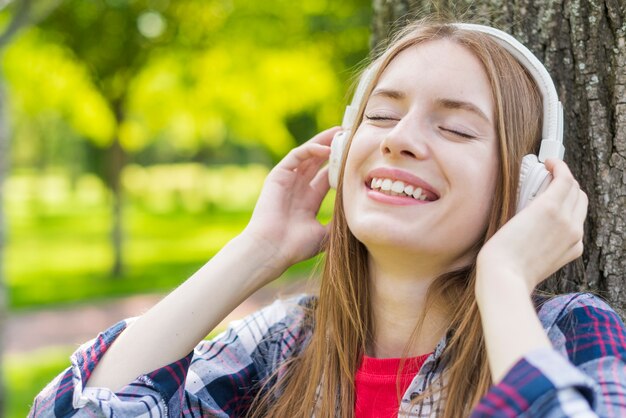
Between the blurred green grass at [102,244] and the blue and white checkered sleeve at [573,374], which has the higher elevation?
the blue and white checkered sleeve at [573,374]

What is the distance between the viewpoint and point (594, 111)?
6.76ft

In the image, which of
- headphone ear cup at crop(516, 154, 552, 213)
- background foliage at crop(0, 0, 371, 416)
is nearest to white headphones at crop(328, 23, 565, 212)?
headphone ear cup at crop(516, 154, 552, 213)

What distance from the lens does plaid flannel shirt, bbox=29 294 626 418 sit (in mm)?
1340

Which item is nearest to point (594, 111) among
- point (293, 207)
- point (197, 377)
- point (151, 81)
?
point (293, 207)

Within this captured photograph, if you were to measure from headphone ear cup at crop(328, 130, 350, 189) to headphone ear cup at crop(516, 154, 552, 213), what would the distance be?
1.61 ft

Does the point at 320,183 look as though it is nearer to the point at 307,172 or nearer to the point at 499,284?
the point at 307,172

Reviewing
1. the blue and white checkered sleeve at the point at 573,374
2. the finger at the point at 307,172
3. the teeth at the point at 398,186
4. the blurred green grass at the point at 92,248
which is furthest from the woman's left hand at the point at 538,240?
the blurred green grass at the point at 92,248

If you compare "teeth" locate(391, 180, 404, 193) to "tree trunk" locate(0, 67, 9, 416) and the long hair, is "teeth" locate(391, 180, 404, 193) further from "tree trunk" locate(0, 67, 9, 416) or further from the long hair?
"tree trunk" locate(0, 67, 9, 416)

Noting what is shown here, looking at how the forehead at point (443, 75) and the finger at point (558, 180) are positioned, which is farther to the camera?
the forehead at point (443, 75)

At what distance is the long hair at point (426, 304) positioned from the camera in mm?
1737

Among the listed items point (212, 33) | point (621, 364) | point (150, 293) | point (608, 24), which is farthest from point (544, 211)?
point (212, 33)

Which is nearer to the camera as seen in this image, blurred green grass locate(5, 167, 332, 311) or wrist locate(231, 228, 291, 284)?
wrist locate(231, 228, 291, 284)

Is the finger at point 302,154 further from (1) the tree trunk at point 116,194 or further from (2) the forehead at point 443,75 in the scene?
(1) the tree trunk at point 116,194

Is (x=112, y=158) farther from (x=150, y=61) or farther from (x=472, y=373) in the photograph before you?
(x=472, y=373)
